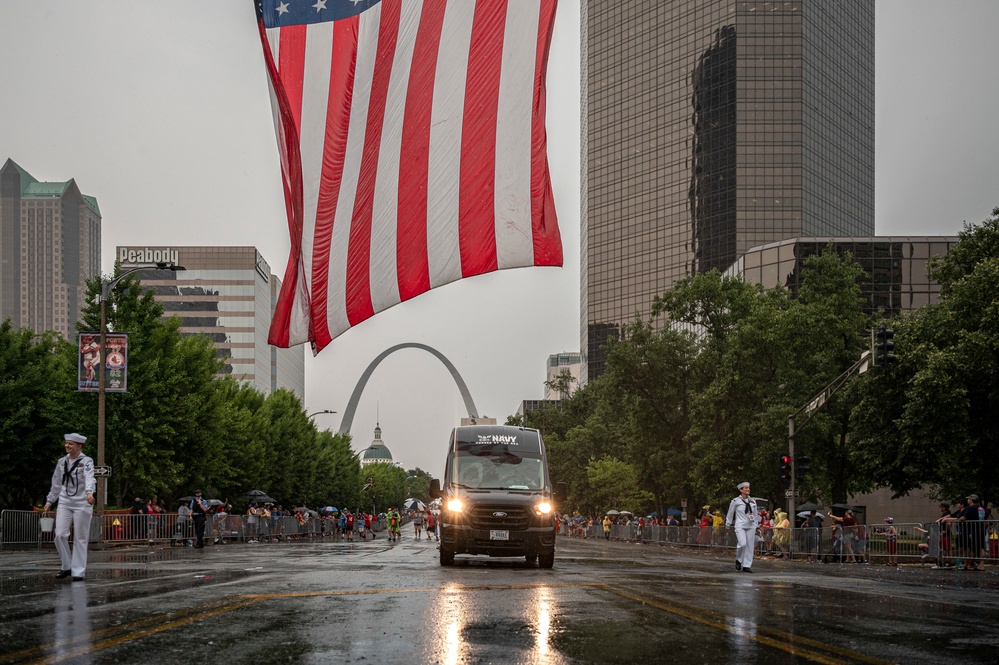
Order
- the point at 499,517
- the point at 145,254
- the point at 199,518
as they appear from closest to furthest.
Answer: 1. the point at 499,517
2. the point at 199,518
3. the point at 145,254

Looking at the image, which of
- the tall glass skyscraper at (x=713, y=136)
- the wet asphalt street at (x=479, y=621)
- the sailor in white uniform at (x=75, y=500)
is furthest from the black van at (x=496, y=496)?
the tall glass skyscraper at (x=713, y=136)

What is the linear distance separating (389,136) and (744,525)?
9956 millimetres

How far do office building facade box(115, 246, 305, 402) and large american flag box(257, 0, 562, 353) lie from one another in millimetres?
142653

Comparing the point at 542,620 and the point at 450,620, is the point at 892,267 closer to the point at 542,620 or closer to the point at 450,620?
the point at 542,620

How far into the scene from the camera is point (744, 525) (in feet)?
66.1

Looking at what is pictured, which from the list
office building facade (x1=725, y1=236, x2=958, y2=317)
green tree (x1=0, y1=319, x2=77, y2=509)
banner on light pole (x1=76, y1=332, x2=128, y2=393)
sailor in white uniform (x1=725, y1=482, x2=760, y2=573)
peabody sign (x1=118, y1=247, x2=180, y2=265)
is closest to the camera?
sailor in white uniform (x1=725, y1=482, x2=760, y2=573)

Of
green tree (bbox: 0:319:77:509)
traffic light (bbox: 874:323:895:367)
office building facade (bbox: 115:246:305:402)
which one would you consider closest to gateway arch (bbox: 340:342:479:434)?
office building facade (bbox: 115:246:305:402)

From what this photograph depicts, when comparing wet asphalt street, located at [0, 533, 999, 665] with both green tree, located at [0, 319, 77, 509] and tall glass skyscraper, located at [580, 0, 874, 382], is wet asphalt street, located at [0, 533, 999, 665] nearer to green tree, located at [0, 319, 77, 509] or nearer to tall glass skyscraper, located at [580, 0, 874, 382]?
green tree, located at [0, 319, 77, 509]

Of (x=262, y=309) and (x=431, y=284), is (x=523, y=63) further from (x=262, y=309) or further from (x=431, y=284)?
(x=262, y=309)

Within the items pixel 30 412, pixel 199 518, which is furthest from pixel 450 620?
pixel 30 412

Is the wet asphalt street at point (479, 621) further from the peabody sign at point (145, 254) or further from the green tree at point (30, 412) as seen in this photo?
the peabody sign at point (145, 254)

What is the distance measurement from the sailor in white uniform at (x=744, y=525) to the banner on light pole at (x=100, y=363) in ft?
66.8

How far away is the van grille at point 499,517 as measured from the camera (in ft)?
66.0

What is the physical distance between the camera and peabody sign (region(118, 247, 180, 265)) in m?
158
